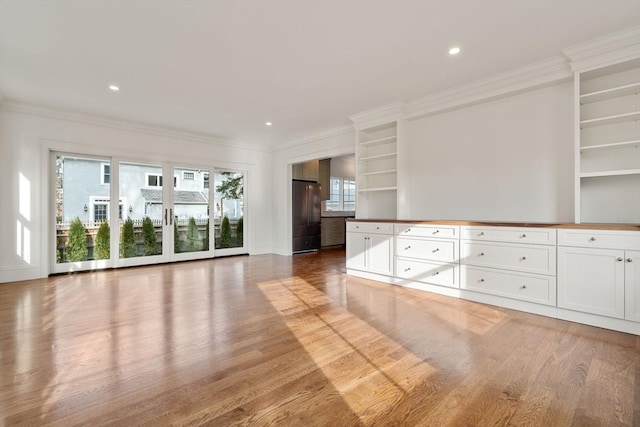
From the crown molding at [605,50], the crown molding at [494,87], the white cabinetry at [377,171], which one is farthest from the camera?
the white cabinetry at [377,171]

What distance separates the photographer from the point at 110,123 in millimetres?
5445

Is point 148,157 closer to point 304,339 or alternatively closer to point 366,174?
point 366,174

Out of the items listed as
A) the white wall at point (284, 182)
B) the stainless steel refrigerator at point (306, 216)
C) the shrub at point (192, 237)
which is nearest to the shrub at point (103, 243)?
the shrub at point (192, 237)

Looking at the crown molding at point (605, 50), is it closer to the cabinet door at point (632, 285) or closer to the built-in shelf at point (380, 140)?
the cabinet door at point (632, 285)

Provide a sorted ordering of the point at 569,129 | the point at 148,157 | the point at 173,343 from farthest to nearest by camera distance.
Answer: the point at 148,157, the point at 569,129, the point at 173,343

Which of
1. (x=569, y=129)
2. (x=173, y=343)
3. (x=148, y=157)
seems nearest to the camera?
(x=173, y=343)

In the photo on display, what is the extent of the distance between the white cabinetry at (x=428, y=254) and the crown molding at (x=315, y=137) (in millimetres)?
2514

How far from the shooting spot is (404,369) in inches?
80.3

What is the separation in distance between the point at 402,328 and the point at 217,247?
205 inches

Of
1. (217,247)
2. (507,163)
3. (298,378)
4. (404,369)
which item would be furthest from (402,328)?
(217,247)

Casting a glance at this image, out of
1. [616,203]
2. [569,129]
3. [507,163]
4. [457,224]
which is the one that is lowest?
[457,224]

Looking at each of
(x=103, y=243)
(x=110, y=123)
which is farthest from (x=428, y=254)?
(x=110, y=123)

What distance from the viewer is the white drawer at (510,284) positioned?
3043 mm

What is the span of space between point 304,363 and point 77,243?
204 inches
